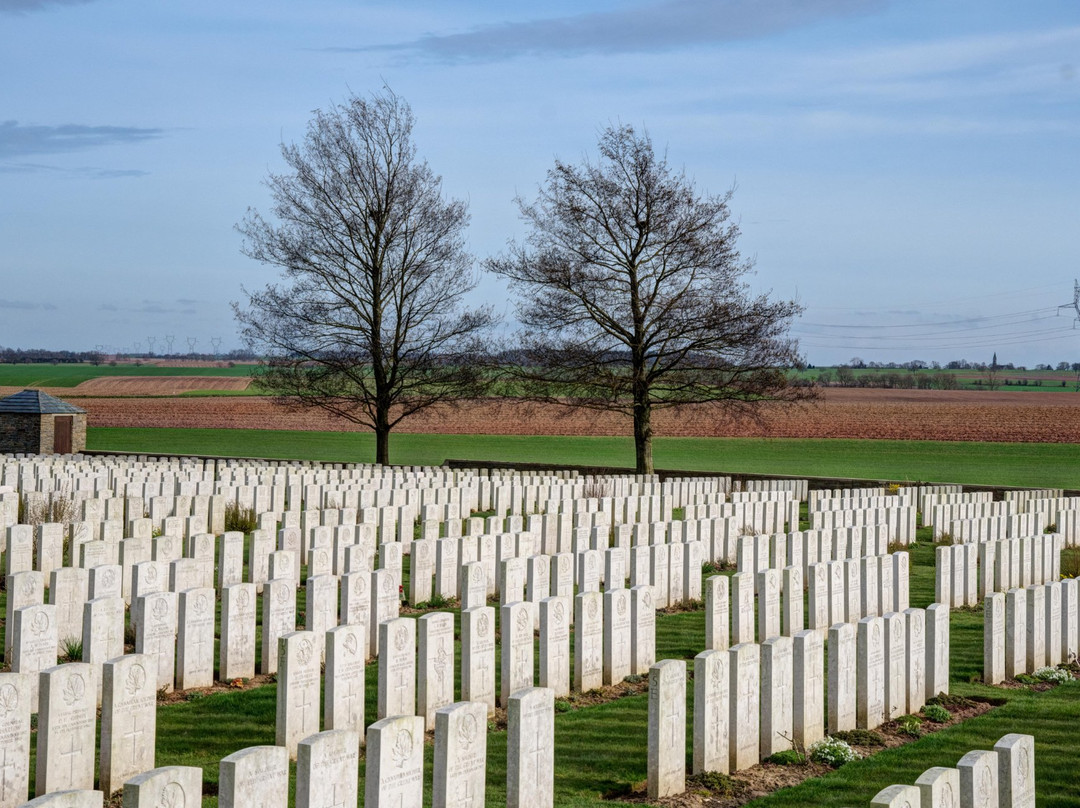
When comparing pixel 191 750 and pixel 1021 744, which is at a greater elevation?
pixel 1021 744

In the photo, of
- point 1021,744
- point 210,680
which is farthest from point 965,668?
point 210,680

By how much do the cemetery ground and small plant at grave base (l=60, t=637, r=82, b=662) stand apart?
0.99 metres

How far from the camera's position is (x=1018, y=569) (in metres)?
11.6

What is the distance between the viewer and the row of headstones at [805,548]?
1081 cm

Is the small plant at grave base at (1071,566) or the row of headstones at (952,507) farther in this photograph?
the row of headstones at (952,507)

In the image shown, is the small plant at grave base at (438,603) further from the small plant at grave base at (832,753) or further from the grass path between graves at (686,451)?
the grass path between graves at (686,451)

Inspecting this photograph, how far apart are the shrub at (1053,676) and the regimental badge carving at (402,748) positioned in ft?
18.5

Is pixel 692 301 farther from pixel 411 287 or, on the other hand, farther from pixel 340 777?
pixel 340 777

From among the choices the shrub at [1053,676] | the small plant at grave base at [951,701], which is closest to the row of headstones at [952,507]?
the shrub at [1053,676]

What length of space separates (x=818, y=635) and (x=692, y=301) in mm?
19717

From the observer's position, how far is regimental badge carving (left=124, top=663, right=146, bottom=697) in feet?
16.5

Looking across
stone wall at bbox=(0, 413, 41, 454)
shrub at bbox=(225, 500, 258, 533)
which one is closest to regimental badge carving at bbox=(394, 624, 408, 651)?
shrub at bbox=(225, 500, 258, 533)

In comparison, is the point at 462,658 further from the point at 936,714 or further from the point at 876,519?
the point at 876,519

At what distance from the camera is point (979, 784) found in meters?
3.83
